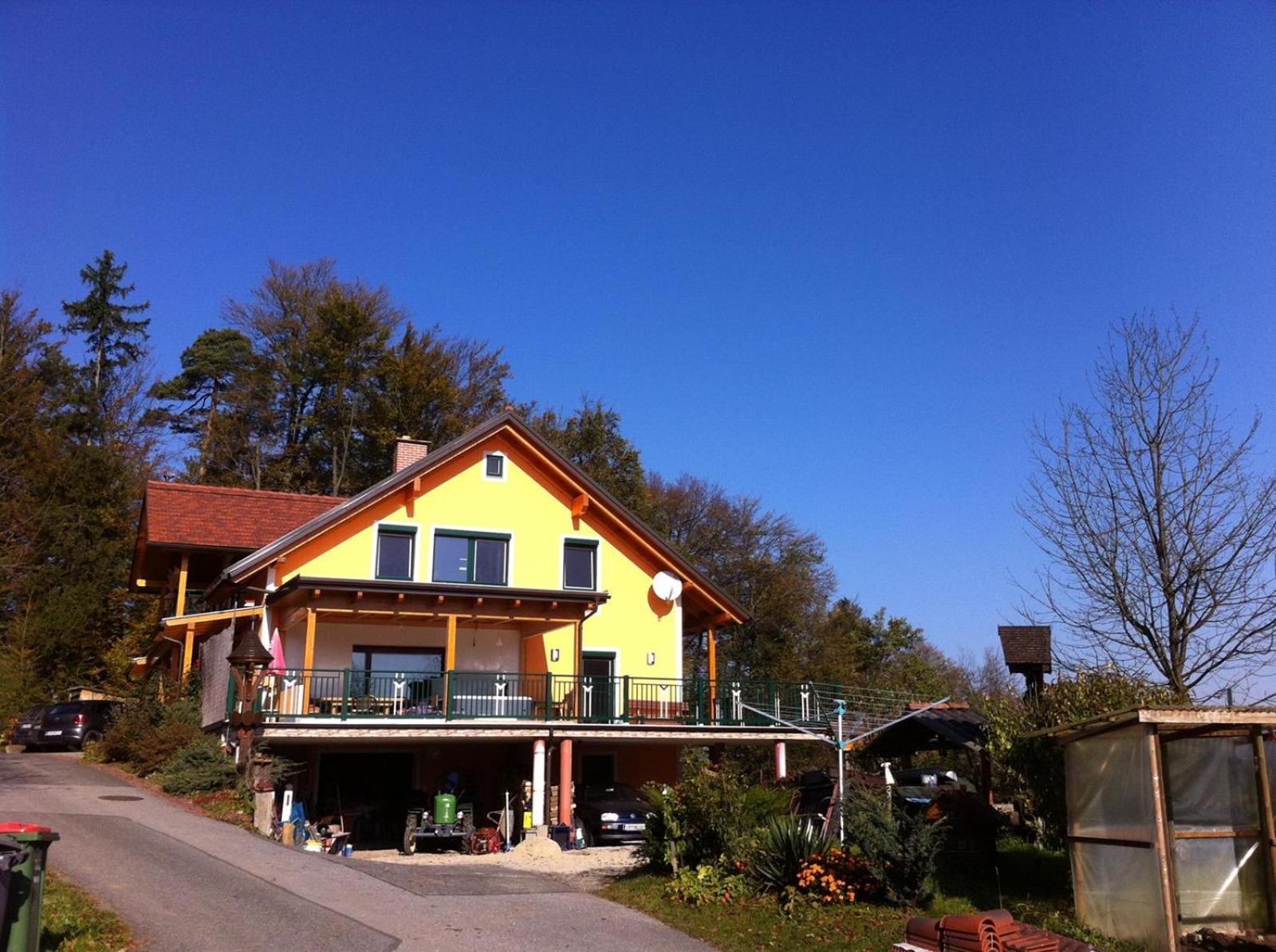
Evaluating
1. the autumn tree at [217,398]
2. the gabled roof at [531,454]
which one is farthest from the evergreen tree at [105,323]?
the gabled roof at [531,454]

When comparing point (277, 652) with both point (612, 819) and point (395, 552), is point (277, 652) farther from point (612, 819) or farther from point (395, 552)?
point (612, 819)

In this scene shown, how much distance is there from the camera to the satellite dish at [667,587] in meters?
29.5

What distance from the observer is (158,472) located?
47.3m

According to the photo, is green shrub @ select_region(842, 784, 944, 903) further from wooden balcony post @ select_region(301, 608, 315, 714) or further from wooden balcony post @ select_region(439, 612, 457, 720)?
wooden balcony post @ select_region(301, 608, 315, 714)

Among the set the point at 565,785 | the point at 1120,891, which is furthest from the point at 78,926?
the point at 565,785

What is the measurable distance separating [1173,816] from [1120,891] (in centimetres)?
120

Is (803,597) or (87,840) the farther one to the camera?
(803,597)

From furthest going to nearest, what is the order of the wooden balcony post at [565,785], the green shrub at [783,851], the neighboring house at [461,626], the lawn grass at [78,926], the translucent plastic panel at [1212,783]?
the neighboring house at [461,626], the wooden balcony post at [565,785], the green shrub at [783,851], the translucent plastic panel at [1212,783], the lawn grass at [78,926]

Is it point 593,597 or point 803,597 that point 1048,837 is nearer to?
point 593,597

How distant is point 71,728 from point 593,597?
52.0 feet

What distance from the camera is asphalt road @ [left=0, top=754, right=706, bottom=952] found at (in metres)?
11.4

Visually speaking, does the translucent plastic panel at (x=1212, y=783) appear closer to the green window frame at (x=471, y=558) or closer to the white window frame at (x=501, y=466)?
the green window frame at (x=471, y=558)

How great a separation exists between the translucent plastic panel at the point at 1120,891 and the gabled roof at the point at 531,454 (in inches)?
705

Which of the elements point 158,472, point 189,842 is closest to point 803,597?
point 158,472
